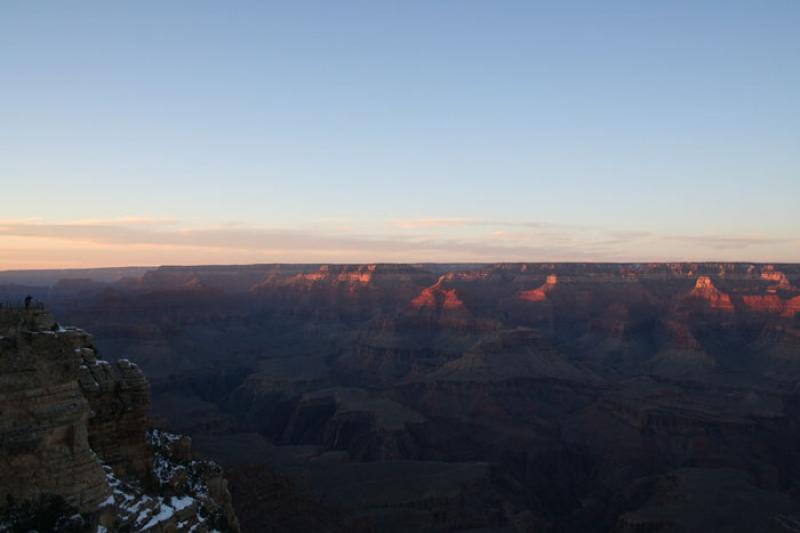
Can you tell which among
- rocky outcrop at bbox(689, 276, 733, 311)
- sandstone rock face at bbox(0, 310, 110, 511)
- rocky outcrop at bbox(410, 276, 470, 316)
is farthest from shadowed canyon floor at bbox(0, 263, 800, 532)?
sandstone rock face at bbox(0, 310, 110, 511)

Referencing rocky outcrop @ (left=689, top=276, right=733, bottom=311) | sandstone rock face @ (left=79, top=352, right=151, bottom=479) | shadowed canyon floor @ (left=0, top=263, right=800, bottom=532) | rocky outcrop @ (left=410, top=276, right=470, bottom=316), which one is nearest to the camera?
sandstone rock face @ (left=79, top=352, right=151, bottom=479)

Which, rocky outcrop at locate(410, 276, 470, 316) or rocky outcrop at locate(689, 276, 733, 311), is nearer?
rocky outcrop at locate(410, 276, 470, 316)

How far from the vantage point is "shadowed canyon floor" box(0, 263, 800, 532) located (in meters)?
61.2

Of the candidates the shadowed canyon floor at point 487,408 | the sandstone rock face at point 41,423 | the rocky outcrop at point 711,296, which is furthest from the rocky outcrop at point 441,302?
the sandstone rock face at point 41,423

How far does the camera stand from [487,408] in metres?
108

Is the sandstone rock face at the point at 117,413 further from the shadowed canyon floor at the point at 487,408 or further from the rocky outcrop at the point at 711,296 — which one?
the rocky outcrop at the point at 711,296

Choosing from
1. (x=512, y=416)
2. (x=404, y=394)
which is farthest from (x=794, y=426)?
(x=404, y=394)

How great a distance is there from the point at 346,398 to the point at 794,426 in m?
64.6

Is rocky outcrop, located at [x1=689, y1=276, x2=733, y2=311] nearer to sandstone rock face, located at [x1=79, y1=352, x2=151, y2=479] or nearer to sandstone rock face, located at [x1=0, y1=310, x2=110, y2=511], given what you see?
sandstone rock face, located at [x1=79, y1=352, x2=151, y2=479]

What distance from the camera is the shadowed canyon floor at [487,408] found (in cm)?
6122

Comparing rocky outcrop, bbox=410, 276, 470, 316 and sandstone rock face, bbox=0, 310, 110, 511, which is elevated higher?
sandstone rock face, bbox=0, 310, 110, 511

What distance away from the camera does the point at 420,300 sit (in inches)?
6865

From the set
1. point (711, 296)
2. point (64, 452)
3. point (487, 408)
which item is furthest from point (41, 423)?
point (711, 296)

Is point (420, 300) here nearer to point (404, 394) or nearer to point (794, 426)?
point (404, 394)
